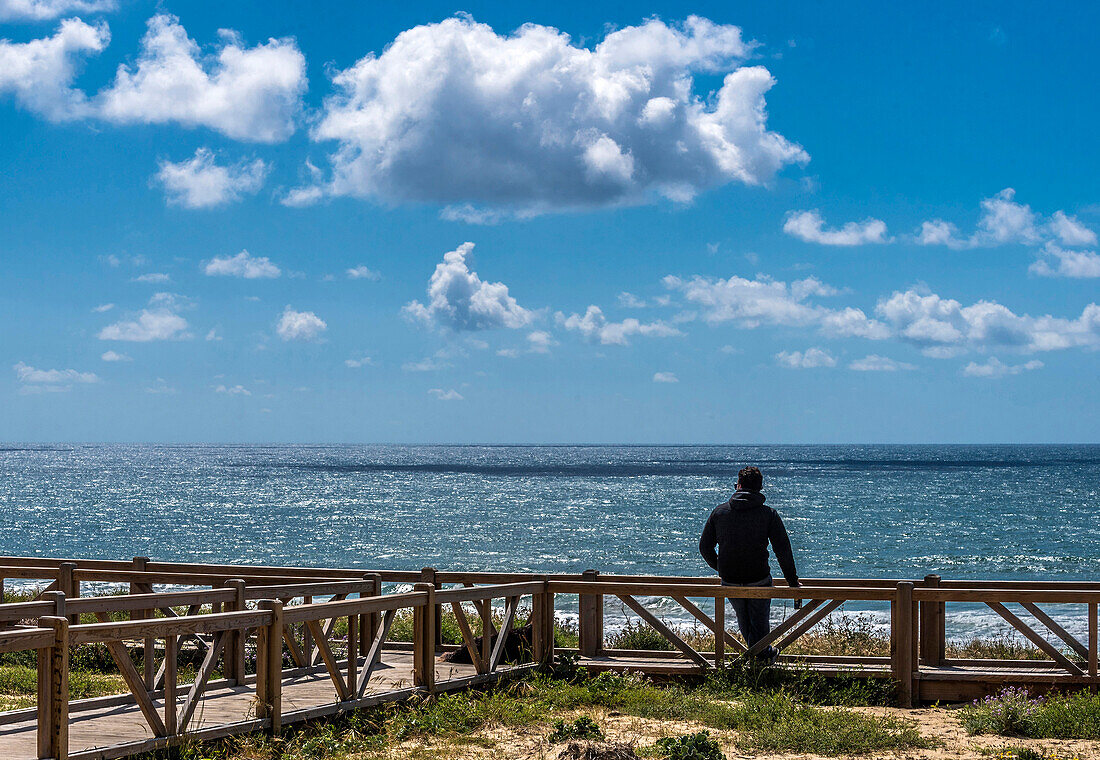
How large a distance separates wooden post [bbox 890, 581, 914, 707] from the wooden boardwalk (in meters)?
3.73

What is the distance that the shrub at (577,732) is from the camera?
8.76 meters

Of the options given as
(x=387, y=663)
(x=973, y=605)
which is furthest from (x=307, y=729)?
(x=973, y=605)

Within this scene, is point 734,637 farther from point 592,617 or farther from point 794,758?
point 794,758

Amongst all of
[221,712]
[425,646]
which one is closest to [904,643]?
[425,646]

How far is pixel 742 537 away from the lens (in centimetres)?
1089

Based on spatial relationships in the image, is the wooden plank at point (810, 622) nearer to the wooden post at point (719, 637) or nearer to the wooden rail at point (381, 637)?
the wooden rail at point (381, 637)

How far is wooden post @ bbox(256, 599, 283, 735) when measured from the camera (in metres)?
8.68

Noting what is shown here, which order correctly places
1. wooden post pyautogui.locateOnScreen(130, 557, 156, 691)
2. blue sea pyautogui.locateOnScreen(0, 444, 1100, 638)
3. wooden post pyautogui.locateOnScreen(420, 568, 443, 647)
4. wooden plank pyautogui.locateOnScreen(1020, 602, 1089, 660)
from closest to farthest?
wooden post pyautogui.locateOnScreen(130, 557, 156, 691)
wooden plank pyautogui.locateOnScreen(1020, 602, 1089, 660)
wooden post pyautogui.locateOnScreen(420, 568, 443, 647)
blue sea pyautogui.locateOnScreen(0, 444, 1100, 638)

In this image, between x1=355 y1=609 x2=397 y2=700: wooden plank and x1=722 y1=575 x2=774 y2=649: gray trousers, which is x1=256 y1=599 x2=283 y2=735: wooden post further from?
x1=722 y1=575 x2=774 y2=649: gray trousers

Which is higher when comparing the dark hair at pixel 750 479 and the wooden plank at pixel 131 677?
the dark hair at pixel 750 479

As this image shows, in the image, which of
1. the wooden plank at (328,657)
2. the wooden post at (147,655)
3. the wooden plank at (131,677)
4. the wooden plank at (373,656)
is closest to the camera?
→ the wooden plank at (131,677)

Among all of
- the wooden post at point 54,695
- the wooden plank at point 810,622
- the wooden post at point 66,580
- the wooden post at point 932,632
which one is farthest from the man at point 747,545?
the wooden post at point 66,580

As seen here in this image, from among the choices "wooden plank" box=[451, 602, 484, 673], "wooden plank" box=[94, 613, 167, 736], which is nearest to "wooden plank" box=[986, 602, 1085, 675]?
"wooden plank" box=[451, 602, 484, 673]

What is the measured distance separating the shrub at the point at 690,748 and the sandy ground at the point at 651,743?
29cm
